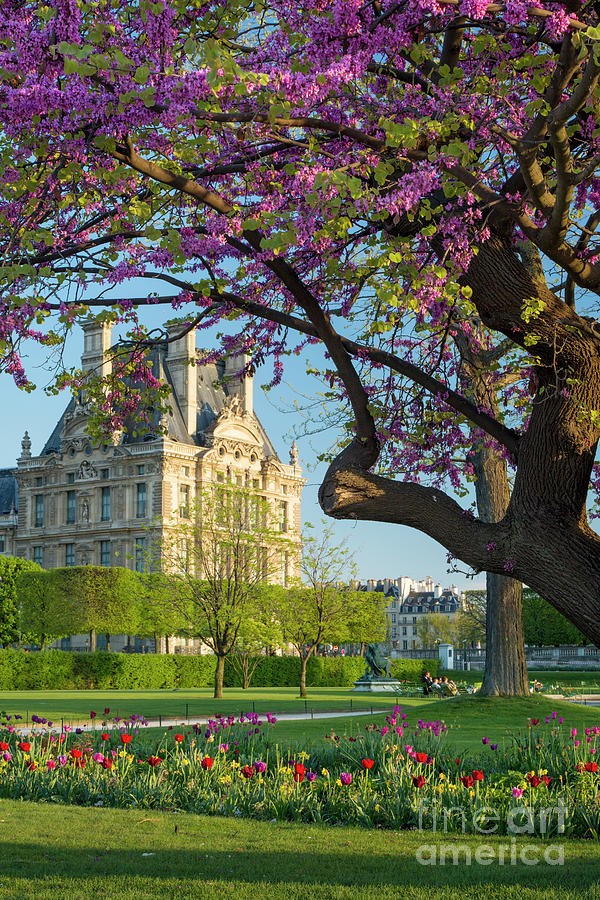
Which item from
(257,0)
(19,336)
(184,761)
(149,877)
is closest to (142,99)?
(257,0)

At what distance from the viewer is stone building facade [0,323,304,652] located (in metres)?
80.4

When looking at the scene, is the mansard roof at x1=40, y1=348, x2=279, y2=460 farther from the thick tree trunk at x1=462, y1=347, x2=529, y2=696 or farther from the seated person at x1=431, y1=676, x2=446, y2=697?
the thick tree trunk at x1=462, y1=347, x2=529, y2=696

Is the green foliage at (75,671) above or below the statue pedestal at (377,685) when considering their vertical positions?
above

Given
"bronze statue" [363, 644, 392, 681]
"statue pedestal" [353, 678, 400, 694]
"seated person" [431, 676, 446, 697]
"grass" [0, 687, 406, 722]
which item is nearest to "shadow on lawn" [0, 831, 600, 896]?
"grass" [0, 687, 406, 722]

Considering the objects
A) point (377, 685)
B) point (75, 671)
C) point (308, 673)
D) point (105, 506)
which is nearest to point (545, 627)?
point (308, 673)

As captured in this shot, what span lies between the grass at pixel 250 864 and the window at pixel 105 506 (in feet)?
245

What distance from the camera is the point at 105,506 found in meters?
83.7

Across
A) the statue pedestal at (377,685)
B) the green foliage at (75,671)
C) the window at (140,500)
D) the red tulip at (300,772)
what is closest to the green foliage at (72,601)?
the green foliage at (75,671)

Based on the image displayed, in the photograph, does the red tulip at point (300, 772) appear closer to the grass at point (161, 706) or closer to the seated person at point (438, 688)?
the grass at point (161, 706)

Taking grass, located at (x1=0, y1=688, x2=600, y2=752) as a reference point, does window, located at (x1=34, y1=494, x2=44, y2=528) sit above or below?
above

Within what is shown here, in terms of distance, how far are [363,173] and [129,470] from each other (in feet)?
249

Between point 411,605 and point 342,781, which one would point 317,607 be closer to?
point 342,781

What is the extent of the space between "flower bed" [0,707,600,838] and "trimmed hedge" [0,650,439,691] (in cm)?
3213

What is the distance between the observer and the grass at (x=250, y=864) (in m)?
6.98
